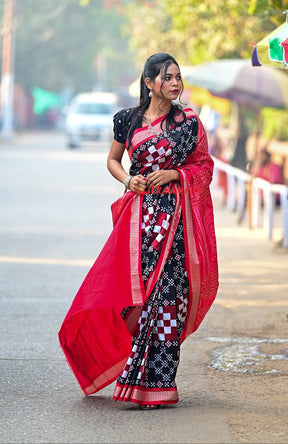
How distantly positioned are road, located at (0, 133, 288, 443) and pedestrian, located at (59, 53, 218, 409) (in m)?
0.22

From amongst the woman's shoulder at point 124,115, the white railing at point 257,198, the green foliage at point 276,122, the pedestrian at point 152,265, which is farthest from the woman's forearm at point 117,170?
the green foliage at point 276,122

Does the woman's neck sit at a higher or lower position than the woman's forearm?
higher

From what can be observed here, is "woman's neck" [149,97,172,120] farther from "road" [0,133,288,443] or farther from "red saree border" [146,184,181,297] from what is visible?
"road" [0,133,288,443]

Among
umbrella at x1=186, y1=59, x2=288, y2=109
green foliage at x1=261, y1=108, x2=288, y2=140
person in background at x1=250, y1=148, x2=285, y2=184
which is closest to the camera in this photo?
umbrella at x1=186, y1=59, x2=288, y2=109

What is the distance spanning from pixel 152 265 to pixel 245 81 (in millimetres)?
10664

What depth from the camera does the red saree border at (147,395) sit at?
5012 millimetres

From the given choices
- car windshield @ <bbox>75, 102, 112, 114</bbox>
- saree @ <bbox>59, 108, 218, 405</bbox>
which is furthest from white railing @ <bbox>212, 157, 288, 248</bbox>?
car windshield @ <bbox>75, 102, 112, 114</bbox>

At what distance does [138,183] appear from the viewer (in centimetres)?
509

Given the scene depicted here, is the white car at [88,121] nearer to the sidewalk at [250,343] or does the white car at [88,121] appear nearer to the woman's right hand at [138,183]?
the sidewalk at [250,343]

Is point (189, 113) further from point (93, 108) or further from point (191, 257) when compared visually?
point (93, 108)

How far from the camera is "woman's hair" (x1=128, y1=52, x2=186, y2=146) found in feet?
16.8

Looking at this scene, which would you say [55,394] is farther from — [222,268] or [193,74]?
[193,74]

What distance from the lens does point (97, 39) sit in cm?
6600

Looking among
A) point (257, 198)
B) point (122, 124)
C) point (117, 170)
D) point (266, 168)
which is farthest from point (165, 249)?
point (266, 168)
